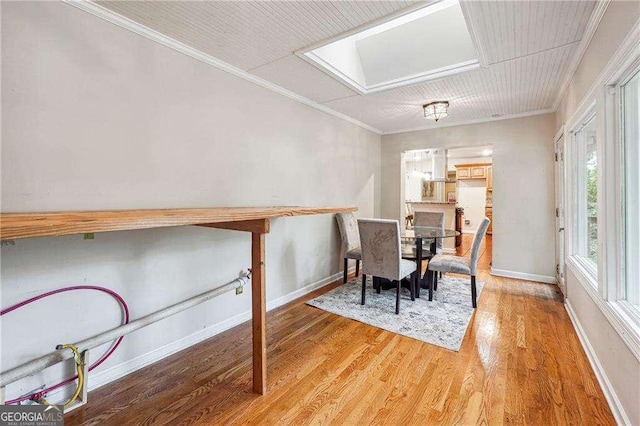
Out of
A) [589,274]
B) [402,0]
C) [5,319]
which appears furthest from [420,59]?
[5,319]

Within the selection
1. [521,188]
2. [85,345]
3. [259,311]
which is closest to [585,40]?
[521,188]

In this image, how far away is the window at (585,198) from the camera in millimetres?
2586

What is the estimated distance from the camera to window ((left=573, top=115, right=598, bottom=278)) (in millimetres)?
2586

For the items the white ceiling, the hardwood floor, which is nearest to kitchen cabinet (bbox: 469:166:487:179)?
the white ceiling

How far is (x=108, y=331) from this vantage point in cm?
173

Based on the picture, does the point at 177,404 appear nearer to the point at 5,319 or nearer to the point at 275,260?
the point at 5,319

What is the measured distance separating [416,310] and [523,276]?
7.24 feet

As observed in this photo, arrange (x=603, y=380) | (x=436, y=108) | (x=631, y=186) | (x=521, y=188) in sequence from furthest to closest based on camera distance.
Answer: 1. (x=521, y=188)
2. (x=436, y=108)
3. (x=603, y=380)
4. (x=631, y=186)

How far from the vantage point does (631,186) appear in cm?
169

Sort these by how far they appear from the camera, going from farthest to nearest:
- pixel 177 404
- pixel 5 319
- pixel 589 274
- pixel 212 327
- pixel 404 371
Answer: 1. pixel 212 327
2. pixel 589 274
3. pixel 404 371
4. pixel 177 404
5. pixel 5 319

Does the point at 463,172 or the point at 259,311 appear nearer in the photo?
the point at 259,311

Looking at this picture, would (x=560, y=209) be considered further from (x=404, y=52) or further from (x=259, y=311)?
(x=259, y=311)

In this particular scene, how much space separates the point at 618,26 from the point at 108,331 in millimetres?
3334

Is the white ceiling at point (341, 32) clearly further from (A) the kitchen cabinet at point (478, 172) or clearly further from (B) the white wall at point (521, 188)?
(A) the kitchen cabinet at point (478, 172)
